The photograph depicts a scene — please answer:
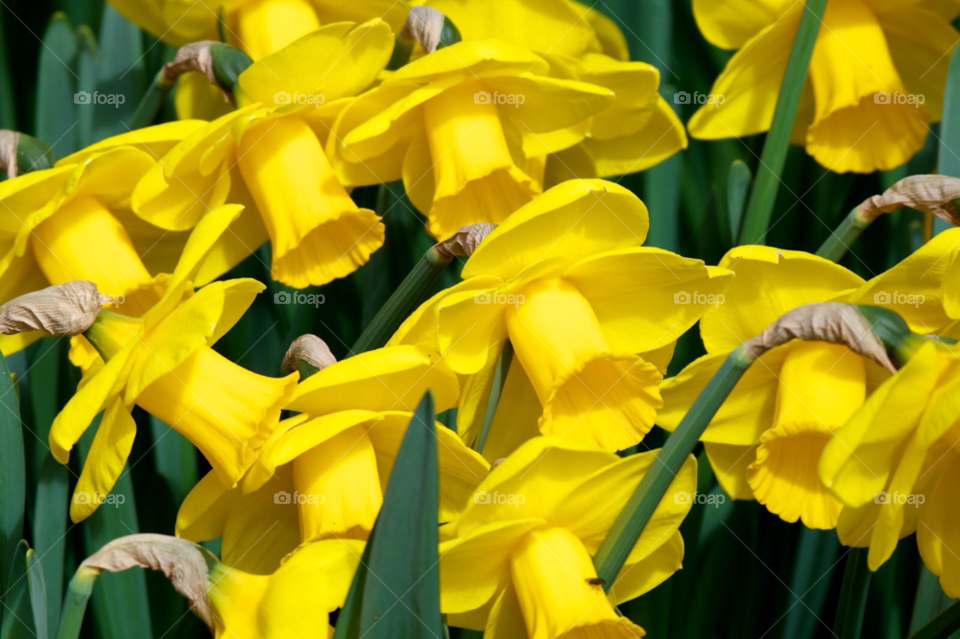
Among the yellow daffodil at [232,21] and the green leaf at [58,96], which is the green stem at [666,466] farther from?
the green leaf at [58,96]

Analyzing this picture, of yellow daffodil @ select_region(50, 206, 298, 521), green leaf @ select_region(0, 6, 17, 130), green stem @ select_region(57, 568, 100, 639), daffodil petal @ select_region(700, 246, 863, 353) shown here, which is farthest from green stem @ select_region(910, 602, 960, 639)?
green leaf @ select_region(0, 6, 17, 130)

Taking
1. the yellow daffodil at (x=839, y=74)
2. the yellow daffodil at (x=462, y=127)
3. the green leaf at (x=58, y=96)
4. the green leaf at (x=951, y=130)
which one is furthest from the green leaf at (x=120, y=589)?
the green leaf at (x=951, y=130)

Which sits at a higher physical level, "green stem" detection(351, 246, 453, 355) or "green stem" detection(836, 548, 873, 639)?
"green stem" detection(351, 246, 453, 355)

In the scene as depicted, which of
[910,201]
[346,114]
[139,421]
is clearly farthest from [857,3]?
[139,421]

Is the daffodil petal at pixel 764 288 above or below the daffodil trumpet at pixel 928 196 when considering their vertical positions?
below

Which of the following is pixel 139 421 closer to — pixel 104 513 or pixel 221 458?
pixel 104 513

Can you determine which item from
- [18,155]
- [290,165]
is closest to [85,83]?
[18,155]

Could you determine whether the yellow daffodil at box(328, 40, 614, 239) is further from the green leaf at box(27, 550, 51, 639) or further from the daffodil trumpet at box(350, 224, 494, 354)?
the green leaf at box(27, 550, 51, 639)
